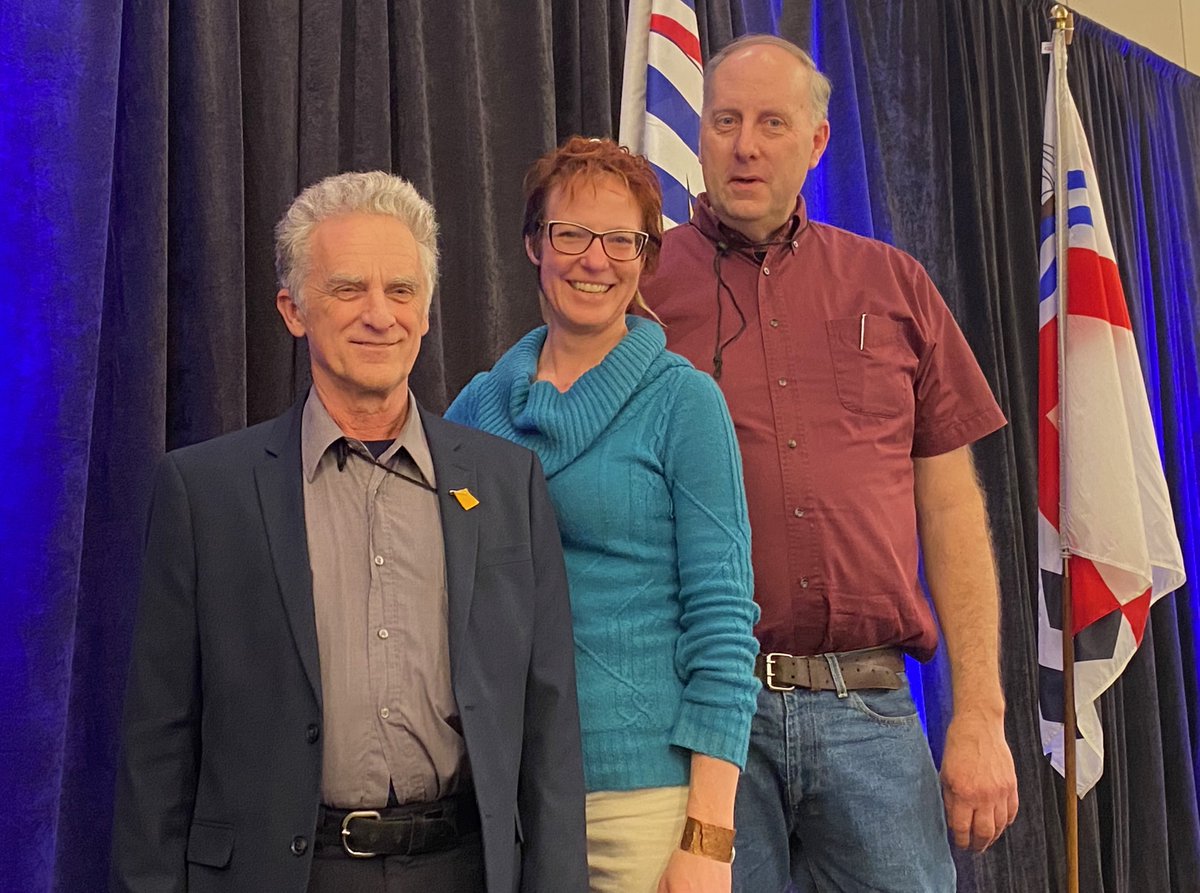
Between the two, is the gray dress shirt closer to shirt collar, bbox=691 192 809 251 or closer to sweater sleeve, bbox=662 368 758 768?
sweater sleeve, bbox=662 368 758 768

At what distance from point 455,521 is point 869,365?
810mm

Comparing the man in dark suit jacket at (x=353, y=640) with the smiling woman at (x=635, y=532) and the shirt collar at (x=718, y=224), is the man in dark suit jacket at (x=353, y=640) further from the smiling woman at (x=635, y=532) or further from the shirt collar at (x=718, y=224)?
the shirt collar at (x=718, y=224)

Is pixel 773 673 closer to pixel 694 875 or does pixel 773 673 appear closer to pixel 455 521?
pixel 694 875

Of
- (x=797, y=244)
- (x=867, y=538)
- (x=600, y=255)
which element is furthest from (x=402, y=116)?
(x=867, y=538)

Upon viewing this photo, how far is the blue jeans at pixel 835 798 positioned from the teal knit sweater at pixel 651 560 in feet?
0.87

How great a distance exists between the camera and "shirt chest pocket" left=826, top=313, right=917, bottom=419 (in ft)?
6.59

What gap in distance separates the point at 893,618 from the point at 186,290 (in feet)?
4.54

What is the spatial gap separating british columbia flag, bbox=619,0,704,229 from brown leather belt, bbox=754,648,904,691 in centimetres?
108

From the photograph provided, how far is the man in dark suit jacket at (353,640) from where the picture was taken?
4.63 ft

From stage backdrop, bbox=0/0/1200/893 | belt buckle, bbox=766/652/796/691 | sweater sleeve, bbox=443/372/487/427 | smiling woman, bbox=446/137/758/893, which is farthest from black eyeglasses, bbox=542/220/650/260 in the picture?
stage backdrop, bbox=0/0/1200/893

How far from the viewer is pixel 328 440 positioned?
1.53 meters

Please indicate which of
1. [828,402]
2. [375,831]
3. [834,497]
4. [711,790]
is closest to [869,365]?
[828,402]

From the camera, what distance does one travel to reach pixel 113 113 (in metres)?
2.19

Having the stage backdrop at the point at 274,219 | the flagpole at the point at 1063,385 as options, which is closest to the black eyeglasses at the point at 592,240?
the stage backdrop at the point at 274,219
